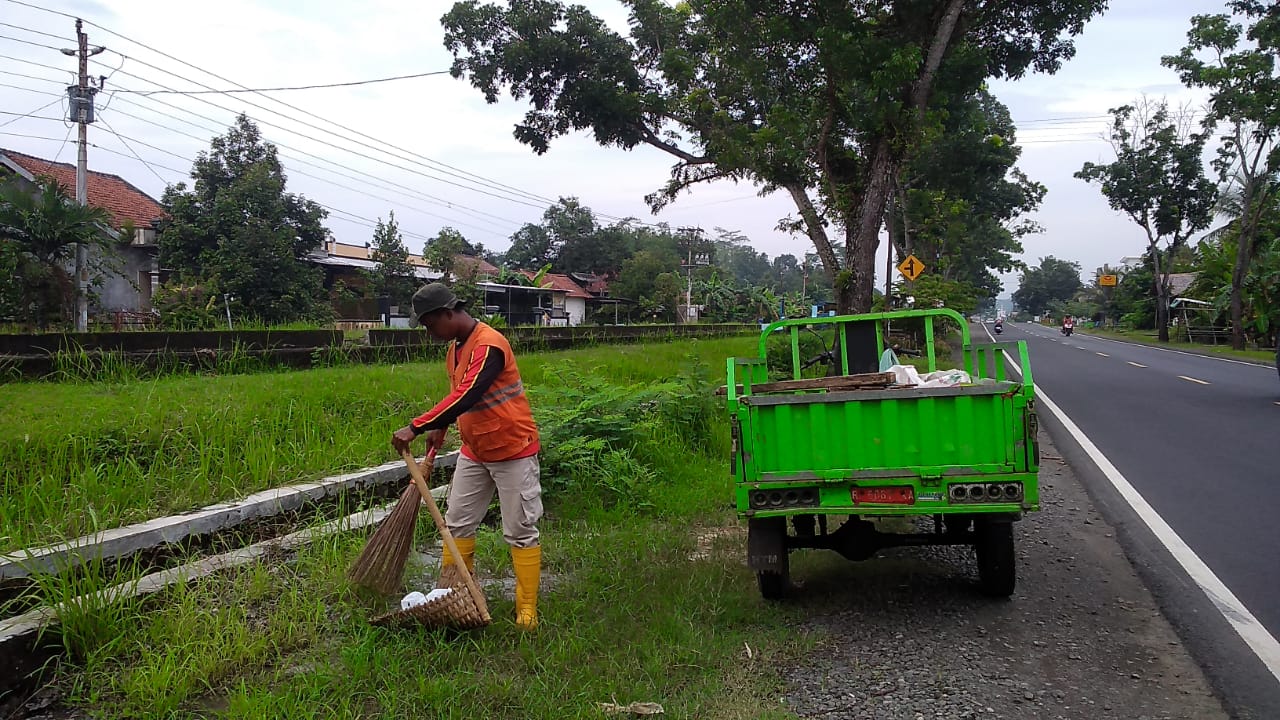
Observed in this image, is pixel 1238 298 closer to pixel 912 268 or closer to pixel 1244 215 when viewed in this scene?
pixel 1244 215

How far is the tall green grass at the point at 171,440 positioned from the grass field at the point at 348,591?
2 centimetres

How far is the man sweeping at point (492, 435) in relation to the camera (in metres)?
3.83

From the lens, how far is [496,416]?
386cm

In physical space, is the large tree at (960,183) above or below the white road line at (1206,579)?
above

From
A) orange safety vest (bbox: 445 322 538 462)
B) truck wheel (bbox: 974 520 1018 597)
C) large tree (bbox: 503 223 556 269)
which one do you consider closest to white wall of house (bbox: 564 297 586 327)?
large tree (bbox: 503 223 556 269)

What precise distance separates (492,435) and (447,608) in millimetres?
828

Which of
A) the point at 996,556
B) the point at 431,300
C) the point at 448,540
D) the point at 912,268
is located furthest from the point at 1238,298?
the point at 448,540

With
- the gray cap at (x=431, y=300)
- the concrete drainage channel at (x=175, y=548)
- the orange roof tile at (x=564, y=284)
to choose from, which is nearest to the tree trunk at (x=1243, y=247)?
the orange roof tile at (x=564, y=284)

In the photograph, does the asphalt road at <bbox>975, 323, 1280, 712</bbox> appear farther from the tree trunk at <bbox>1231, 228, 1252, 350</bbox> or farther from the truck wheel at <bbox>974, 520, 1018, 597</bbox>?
the tree trunk at <bbox>1231, 228, 1252, 350</bbox>

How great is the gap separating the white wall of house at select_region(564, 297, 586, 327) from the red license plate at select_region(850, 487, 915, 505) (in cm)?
4165

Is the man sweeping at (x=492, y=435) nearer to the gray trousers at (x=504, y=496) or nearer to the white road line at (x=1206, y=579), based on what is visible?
the gray trousers at (x=504, y=496)

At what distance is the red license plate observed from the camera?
382 cm

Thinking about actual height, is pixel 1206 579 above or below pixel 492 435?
below

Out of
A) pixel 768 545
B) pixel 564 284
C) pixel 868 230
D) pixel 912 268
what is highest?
pixel 564 284
